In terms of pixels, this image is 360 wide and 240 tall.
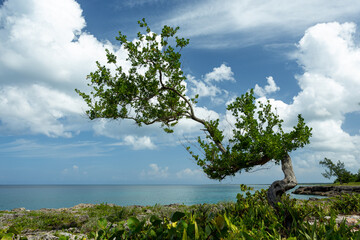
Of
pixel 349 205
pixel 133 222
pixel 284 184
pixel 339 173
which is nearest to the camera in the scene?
pixel 133 222

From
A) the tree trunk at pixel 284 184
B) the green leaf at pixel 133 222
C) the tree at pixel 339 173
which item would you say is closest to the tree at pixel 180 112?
the tree trunk at pixel 284 184

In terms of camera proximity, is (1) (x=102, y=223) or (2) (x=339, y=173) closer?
(1) (x=102, y=223)

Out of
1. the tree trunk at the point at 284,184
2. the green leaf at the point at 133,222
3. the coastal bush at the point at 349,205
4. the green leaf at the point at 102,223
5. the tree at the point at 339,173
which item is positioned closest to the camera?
the green leaf at the point at 133,222

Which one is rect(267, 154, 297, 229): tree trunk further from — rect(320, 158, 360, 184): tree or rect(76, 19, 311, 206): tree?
rect(320, 158, 360, 184): tree

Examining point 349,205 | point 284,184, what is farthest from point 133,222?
point 349,205

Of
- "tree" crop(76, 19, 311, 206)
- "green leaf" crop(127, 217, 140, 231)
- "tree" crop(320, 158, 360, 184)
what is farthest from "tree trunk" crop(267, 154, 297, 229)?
"tree" crop(320, 158, 360, 184)

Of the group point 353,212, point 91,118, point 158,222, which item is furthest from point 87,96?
point 353,212

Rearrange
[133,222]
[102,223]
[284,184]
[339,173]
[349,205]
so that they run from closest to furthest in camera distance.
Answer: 1. [133,222]
2. [102,223]
3. [284,184]
4. [349,205]
5. [339,173]

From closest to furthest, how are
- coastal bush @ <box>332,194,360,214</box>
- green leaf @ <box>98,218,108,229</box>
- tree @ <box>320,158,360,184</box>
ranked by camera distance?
green leaf @ <box>98,218,108,229</box>
coastal bush @ <box>332,194,360,214</box>
tree @ <box>320,158,360,184</box>

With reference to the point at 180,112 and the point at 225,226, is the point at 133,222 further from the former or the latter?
the point at 180,112

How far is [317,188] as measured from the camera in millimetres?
43031

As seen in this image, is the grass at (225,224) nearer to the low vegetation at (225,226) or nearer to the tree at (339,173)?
the low vegetation at (225,226)

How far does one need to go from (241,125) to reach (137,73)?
17.1 ft

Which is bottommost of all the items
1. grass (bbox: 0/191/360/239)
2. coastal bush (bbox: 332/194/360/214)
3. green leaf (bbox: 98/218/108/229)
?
coastal bush (bbox: 332/194/360/214)
